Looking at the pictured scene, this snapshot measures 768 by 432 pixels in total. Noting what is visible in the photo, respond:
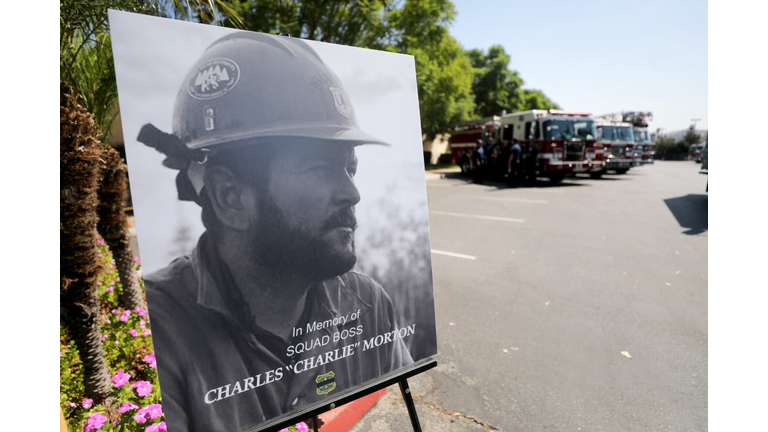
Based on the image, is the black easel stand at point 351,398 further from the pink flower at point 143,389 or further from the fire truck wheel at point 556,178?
the fire truck wheel at point 556,178

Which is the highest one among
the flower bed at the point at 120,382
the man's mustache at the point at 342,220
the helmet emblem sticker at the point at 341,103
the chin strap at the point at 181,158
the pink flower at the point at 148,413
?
the helmet emblem sticker at the point at 341,103

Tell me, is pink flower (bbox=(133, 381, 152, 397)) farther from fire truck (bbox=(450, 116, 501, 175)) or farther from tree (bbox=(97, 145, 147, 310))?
fire truck (bbox=(450, 116, 501, 175))

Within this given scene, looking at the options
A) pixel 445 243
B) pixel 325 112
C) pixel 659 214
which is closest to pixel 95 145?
pixel 325 112

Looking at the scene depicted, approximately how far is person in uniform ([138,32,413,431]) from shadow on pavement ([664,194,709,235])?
849 centimetres

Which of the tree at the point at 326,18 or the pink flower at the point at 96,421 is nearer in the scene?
the pink flower at the point at 96,421

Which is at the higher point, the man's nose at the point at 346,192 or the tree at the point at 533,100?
the tree at the point at 533,100

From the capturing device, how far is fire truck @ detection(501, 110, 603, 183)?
46.9 ft

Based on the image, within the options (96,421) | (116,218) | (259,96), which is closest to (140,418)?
(96,421)

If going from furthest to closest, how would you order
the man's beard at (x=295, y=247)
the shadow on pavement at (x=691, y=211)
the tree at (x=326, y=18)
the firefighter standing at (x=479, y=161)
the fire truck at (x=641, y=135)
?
the fire truck at (x=641, y=135) < the firefighter standing at (x=479, y=161) < the tree at (x=326, y=18) < the shadow on pavement at (x=691, y=211) < the man's beard at (x=295, y=247)

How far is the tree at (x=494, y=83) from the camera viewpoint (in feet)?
139

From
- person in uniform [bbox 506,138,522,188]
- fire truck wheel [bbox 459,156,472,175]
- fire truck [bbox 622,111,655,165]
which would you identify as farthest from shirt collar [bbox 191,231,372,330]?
fire truck [bbox 622,111,655,165]

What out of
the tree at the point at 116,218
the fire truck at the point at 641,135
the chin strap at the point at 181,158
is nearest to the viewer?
the chin strap at the point at 181,158

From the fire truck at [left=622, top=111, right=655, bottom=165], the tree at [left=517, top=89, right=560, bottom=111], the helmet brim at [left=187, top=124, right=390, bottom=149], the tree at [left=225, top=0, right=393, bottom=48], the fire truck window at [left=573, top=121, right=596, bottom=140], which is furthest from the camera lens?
the tree at [left=517, top=89, right=560, bottom=111]

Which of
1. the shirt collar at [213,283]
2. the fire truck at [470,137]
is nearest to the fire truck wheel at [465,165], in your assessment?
the fire truck at [470,137]
